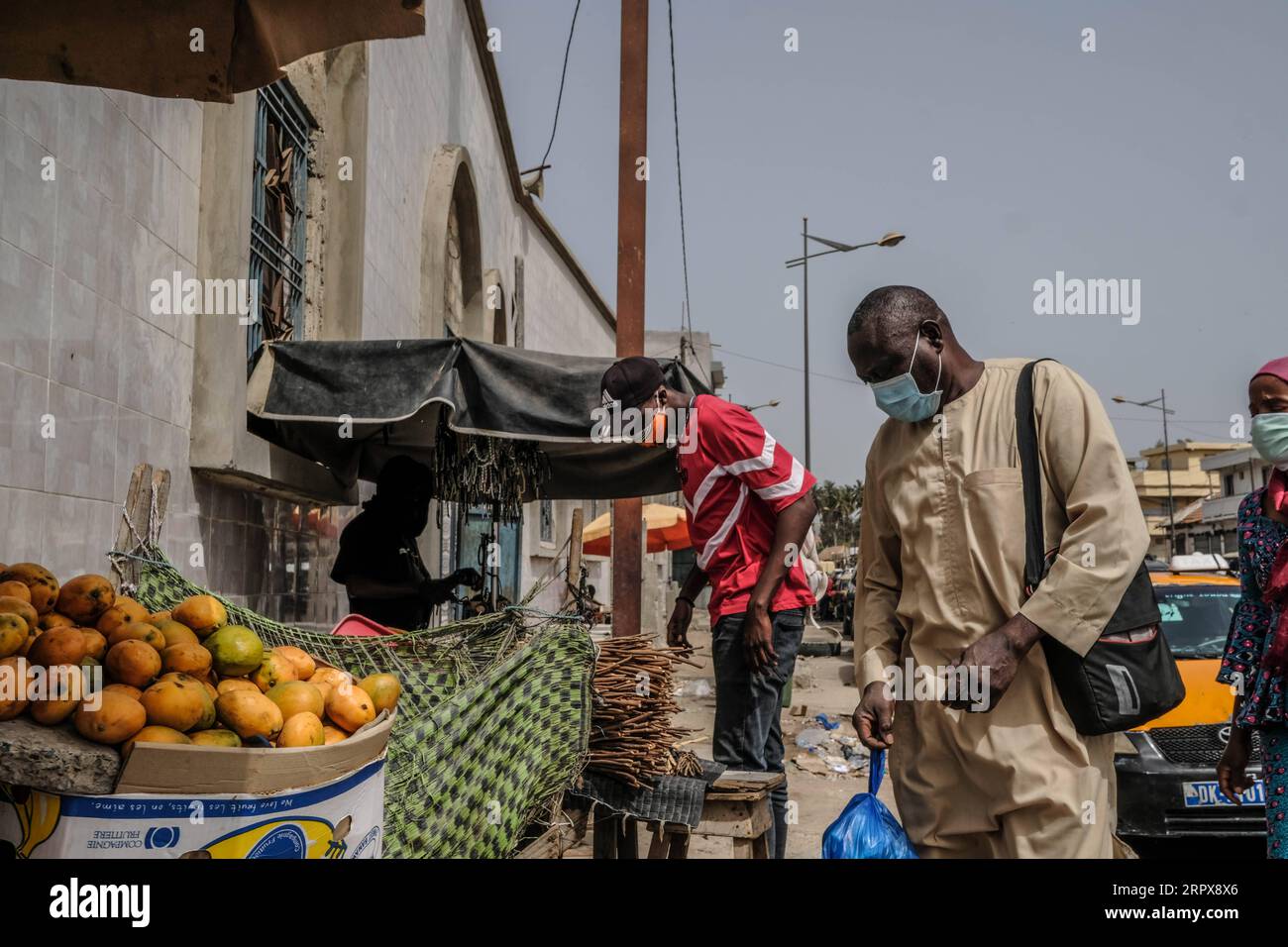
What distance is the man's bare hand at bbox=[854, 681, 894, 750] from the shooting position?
2.62 metres

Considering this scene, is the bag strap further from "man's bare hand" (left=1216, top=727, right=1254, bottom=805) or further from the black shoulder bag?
"man's bare hand" (left=1216, top=727, right=1254, bottom=805)

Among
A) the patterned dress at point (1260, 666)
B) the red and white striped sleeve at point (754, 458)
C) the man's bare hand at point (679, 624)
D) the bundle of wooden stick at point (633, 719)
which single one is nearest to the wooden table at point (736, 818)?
the bundle of wooden stick at point (633, 719)

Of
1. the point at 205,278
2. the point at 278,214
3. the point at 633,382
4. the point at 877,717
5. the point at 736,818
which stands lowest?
the point at 736,818

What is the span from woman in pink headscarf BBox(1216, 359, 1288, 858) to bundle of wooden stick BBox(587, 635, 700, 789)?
2016 mm

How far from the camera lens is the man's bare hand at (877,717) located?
2625mm

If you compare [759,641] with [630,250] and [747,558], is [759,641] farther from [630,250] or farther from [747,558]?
[630,250]

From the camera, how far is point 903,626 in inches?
110

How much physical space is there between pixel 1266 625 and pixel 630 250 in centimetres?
598

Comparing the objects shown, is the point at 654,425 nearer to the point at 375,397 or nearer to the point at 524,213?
the point at 375,397

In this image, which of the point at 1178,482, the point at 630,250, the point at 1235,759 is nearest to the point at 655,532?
the point at 630,250

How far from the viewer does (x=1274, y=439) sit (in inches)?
123

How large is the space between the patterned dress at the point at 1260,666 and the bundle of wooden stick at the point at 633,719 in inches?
80.8

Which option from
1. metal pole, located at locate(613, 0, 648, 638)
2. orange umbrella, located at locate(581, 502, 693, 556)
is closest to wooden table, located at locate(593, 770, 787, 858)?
metal pole, located at locate(613, 0, 648, 638)

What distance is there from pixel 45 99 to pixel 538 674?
2.66 meters
